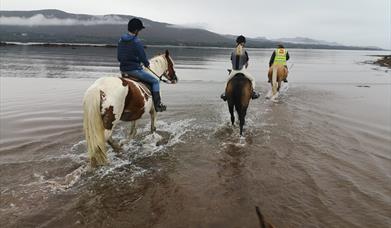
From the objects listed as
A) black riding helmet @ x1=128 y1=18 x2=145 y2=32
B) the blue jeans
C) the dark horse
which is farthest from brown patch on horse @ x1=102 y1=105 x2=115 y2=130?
the dark horse

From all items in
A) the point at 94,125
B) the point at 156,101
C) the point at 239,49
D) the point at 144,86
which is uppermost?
the point at 239,49

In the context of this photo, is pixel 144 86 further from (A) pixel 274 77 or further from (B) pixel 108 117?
(A) pixel 274 77

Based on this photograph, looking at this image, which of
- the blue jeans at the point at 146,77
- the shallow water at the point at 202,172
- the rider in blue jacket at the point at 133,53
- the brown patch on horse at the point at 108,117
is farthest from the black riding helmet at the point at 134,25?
the shallow water at the point at 202,172

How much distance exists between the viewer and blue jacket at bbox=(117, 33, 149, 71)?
7.64 metres

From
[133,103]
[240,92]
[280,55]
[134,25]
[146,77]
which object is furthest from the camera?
[280,55]

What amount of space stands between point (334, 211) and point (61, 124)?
27.4ft

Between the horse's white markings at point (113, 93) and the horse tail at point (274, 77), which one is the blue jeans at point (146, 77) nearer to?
the horse's white markings at point (113, 93)

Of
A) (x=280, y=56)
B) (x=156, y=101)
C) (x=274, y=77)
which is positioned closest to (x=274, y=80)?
(x=274, y=77)

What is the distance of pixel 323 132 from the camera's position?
10.2 metres

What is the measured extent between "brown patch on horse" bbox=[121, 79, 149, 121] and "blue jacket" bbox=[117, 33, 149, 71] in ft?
2.29

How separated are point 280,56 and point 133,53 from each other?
32.6 feet

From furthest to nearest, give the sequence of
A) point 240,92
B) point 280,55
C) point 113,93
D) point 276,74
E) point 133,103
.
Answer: point 276,74 → point 280,55 → point 240,92 → point 133,103 → point 113,93

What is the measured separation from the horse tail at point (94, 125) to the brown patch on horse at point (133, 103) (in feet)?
2.79

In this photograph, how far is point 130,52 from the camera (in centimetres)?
775
